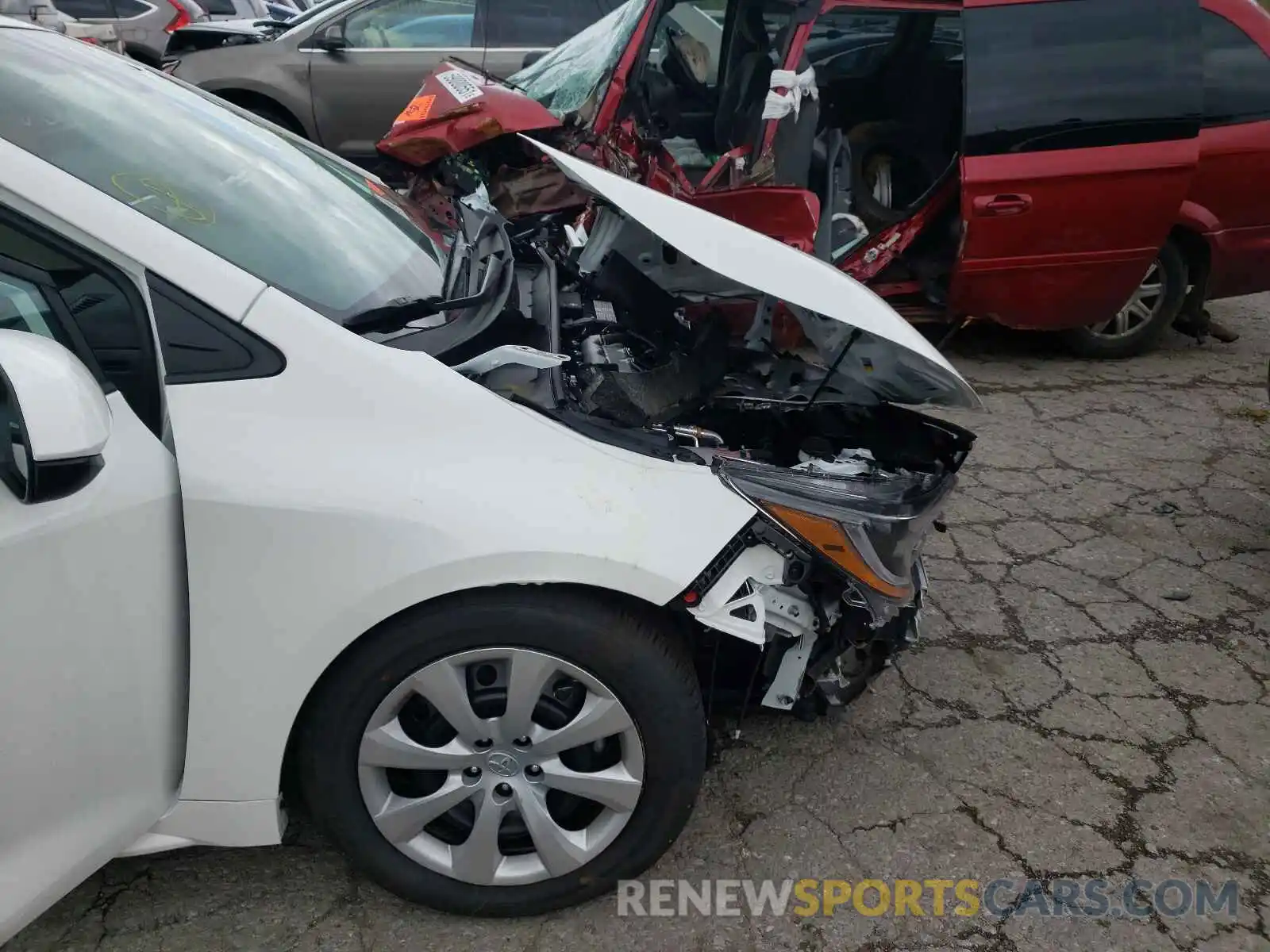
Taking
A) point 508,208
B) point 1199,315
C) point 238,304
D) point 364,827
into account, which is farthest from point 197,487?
point 1199,315

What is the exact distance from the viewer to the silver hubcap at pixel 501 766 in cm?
183

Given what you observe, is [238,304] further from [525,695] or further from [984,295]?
[984,295]

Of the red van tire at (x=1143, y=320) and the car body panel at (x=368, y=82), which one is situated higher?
the car body panel at (x=368, y=82)

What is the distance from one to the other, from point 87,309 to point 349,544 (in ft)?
1.99

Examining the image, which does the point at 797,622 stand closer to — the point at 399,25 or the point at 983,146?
the point at 983,146

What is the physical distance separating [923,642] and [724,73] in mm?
3623

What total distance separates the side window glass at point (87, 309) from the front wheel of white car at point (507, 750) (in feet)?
2.00

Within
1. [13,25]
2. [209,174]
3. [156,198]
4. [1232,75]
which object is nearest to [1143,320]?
[1232,75]

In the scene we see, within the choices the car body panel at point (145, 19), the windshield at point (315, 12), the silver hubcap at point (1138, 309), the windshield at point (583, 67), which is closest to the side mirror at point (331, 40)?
the windshield at point (315, 12)

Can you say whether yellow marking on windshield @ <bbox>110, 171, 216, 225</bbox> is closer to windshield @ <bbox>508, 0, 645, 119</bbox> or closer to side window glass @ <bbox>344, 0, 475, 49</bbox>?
windshield @ <bbox>508, 0, 645, 119</bbox>

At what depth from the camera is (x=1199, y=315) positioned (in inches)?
214

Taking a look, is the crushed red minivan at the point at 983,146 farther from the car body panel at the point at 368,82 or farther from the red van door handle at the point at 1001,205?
the car body panel at the point at 368,82

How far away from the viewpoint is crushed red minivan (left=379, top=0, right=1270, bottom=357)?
4363 millimetres

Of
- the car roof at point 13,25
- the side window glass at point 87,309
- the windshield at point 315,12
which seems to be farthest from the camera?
the windshield at point 315,12
